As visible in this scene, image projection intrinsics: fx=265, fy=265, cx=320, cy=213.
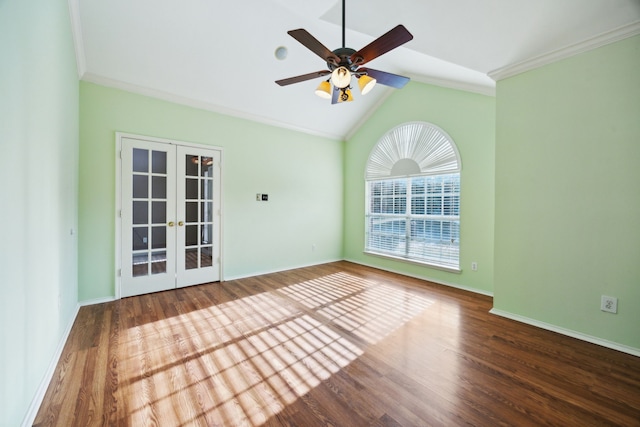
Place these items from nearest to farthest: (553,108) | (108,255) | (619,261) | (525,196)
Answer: (619,261)
(553,108)
(525,196)
(108,255)

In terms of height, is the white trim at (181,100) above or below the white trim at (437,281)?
above

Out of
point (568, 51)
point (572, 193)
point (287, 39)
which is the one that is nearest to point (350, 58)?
point (287, 39)

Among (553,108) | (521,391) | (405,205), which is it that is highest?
(553,108)

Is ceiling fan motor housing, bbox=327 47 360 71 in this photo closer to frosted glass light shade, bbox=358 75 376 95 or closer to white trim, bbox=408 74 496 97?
frosted glass light shade, bbox=358 75 376 95

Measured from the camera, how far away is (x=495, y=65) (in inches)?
113

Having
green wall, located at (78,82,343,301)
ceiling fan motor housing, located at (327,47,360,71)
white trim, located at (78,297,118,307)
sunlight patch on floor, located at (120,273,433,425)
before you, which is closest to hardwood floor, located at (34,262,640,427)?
sunlight patch on floor, located at (120,273,433,425)

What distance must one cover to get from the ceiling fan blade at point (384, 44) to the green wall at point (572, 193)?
71.0 inches

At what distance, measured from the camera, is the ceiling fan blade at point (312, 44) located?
1.84m

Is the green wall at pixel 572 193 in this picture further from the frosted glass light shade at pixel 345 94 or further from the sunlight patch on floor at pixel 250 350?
the frosted glass light shade at pixel 345 94

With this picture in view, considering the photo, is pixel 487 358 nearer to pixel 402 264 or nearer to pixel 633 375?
pixel 633 375

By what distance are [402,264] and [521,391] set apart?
294 centimetres

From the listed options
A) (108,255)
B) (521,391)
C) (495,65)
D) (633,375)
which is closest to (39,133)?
(108,255)

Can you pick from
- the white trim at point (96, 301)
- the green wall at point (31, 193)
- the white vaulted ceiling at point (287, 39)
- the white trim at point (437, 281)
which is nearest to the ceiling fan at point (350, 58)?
the white vaulted ceiling at point (287, 39)

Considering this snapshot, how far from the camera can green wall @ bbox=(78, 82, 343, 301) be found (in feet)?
10.7
